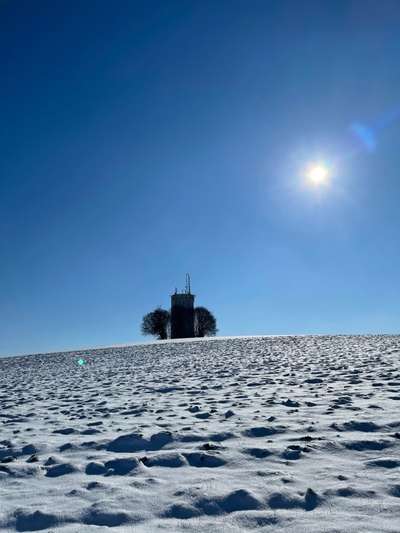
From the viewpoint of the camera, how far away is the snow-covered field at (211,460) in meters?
4.12

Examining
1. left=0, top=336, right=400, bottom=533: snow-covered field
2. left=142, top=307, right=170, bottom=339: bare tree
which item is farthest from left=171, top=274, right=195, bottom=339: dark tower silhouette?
left=0, top=336, right=400, bottom=533: snow-covered field

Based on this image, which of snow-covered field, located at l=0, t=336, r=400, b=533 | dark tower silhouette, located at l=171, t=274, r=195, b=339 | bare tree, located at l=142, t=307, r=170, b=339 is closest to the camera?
snow-covered field, located at l=0, t=336, r=400, b=533

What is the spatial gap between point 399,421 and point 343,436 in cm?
127

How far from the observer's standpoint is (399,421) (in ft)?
22.6

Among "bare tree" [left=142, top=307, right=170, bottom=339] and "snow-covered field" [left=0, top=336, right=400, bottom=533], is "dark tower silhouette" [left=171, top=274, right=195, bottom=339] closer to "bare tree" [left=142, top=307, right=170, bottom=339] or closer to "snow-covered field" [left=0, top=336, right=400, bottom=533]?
"bare tree" [left=142, top=307, right=170, bottom=339]

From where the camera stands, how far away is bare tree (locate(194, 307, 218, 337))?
272 feet

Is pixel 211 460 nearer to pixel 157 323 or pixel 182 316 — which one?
pixel 182 316

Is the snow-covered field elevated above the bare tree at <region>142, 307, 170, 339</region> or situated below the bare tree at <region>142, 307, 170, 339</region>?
A: below

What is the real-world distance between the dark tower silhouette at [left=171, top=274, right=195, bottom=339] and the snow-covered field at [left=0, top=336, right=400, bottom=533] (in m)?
54.0

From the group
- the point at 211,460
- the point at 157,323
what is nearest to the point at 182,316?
the point at 157,323

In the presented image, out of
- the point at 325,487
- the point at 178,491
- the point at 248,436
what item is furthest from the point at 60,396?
the point at 325,487

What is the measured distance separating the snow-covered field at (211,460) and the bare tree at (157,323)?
6818 centimetres

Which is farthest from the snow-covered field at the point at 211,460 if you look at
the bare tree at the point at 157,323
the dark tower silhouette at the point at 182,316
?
the bare tree at the point at 157,323

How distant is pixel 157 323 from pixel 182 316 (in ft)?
48.8
